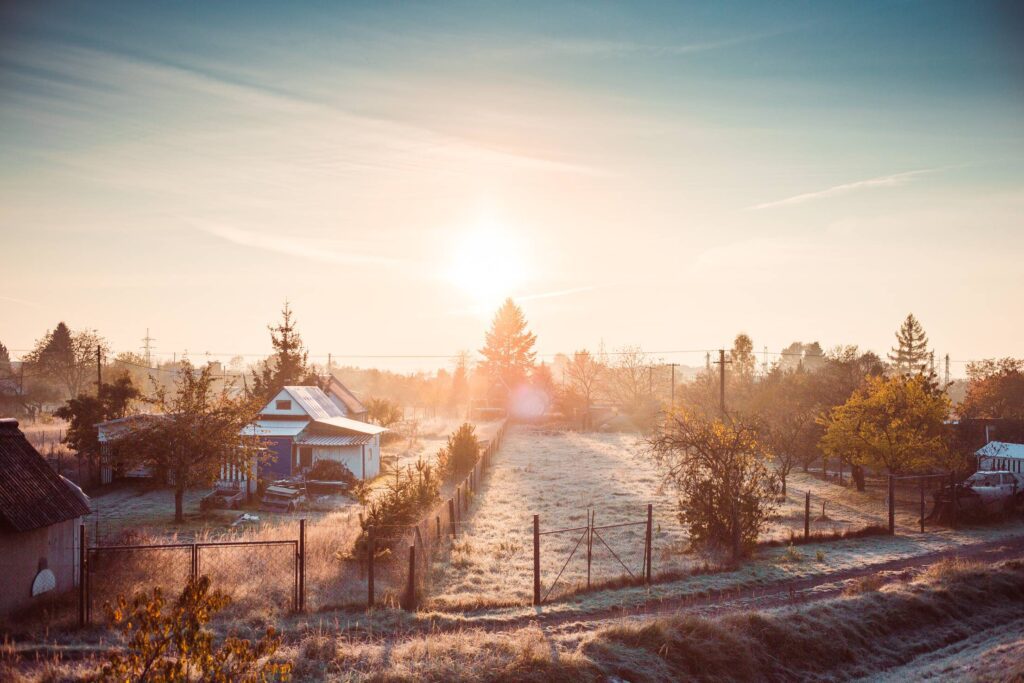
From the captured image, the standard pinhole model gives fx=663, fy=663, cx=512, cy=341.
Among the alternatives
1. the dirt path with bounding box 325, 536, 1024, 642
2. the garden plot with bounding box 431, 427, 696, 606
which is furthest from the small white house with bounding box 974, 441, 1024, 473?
the garden plot with bounding box 431, 427, 696, 606

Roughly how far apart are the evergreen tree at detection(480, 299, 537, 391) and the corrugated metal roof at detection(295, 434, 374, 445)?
67.8 metres

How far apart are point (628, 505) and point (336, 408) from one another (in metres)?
26.6

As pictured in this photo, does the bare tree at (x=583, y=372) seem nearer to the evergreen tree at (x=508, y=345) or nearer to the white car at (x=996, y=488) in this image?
the evergreen tree at (x=508, y=345)

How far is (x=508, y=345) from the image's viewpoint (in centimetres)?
10825

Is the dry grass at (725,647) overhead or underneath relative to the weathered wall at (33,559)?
underneath

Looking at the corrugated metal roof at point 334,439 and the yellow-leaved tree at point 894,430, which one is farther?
the corrugated metal roof at point 334,439

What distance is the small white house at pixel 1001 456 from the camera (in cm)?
3284

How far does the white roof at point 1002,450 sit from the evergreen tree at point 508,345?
2946 inches

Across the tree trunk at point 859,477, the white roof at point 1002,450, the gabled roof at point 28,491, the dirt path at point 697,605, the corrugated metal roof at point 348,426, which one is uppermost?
the gabled roof at point 28,491

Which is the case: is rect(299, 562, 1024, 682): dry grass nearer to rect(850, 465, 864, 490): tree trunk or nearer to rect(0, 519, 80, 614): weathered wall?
rect(0, 519, 80, 614): weathered wall

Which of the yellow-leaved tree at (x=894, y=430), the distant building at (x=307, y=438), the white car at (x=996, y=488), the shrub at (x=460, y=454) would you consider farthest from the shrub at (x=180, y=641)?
the yellow-leaved tree at (x=894, y=430)

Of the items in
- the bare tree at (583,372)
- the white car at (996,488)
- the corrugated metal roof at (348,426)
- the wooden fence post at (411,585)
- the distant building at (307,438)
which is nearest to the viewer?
the wooden fence post at (411,585)

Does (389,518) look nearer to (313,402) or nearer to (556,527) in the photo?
(556,527)

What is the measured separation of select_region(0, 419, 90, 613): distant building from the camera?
1448 centimetres
